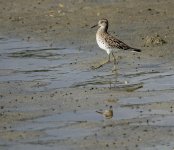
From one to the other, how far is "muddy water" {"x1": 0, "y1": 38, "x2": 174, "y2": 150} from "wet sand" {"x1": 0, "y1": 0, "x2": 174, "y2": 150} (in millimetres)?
16

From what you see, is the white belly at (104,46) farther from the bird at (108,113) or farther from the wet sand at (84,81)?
the bird at (108,113)

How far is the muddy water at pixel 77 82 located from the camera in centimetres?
1145

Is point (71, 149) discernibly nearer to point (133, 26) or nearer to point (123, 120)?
point (123, 120)

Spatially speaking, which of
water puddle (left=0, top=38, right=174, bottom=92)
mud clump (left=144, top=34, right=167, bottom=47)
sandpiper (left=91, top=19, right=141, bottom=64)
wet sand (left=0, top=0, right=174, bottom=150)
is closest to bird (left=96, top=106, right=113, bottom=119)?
wet sand (left=0, top=0, right=174, bottom=150)

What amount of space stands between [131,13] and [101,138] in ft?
35.3

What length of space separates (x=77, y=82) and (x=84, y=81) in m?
0.18

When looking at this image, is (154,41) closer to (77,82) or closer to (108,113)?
(77,82)

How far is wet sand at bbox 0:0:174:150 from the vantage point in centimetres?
1121

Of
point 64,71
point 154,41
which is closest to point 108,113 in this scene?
point 64,71

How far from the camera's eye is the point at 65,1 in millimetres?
22984

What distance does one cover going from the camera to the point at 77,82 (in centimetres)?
1477

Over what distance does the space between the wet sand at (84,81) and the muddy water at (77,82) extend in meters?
0.02

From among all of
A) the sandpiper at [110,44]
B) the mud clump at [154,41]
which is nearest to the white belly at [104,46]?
the sandpiper at [110,44]

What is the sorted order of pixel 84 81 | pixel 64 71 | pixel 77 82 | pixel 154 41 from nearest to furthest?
pixel 77 82 → pixel 84 81 → pixel 64 71 → pixel 154 41
